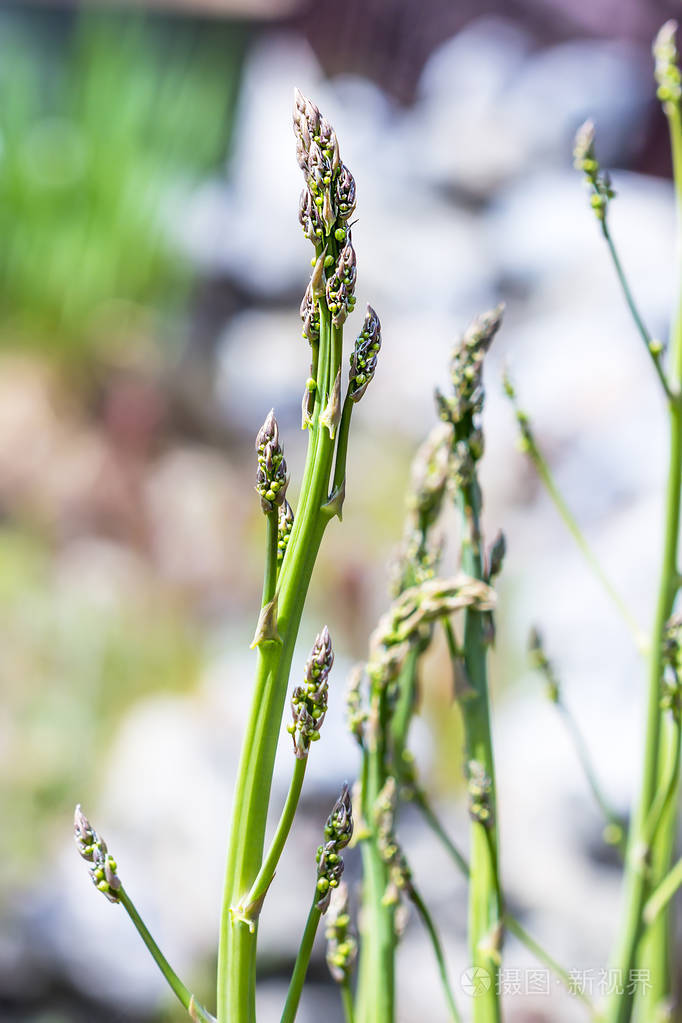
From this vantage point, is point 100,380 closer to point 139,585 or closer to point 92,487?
point 92,487

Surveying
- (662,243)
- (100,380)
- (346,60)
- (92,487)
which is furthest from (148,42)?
(662,243)

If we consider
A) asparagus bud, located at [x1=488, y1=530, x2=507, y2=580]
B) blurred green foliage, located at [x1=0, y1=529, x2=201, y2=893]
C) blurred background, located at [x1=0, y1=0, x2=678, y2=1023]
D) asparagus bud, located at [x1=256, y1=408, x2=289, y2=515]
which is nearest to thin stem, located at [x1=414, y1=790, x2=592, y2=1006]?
asparagus bud, located at [x1=488, y1=530, x2=507, y2=580]

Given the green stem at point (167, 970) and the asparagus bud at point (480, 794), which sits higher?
the asparagus bud at point (480, 794)

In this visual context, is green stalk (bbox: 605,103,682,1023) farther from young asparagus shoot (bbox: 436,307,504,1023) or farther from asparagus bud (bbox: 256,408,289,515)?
asparagus bud (bbox: 256,408,289,515)

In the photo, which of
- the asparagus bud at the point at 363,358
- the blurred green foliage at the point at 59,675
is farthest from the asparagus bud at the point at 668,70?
the blurred green foliage at the point at 59,675

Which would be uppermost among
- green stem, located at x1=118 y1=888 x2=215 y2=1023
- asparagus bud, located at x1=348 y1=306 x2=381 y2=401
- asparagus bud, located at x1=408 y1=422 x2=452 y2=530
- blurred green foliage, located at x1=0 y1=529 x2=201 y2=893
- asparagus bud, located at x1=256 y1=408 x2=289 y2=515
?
blurred green foliage, located at x1=0 y1=529 x2=201 y2=893

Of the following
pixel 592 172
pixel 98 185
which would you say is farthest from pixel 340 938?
pixel 98 185

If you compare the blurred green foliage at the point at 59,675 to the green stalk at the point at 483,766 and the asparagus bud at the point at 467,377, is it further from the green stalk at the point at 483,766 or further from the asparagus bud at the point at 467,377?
the asparagus bud at the point at 467,377
